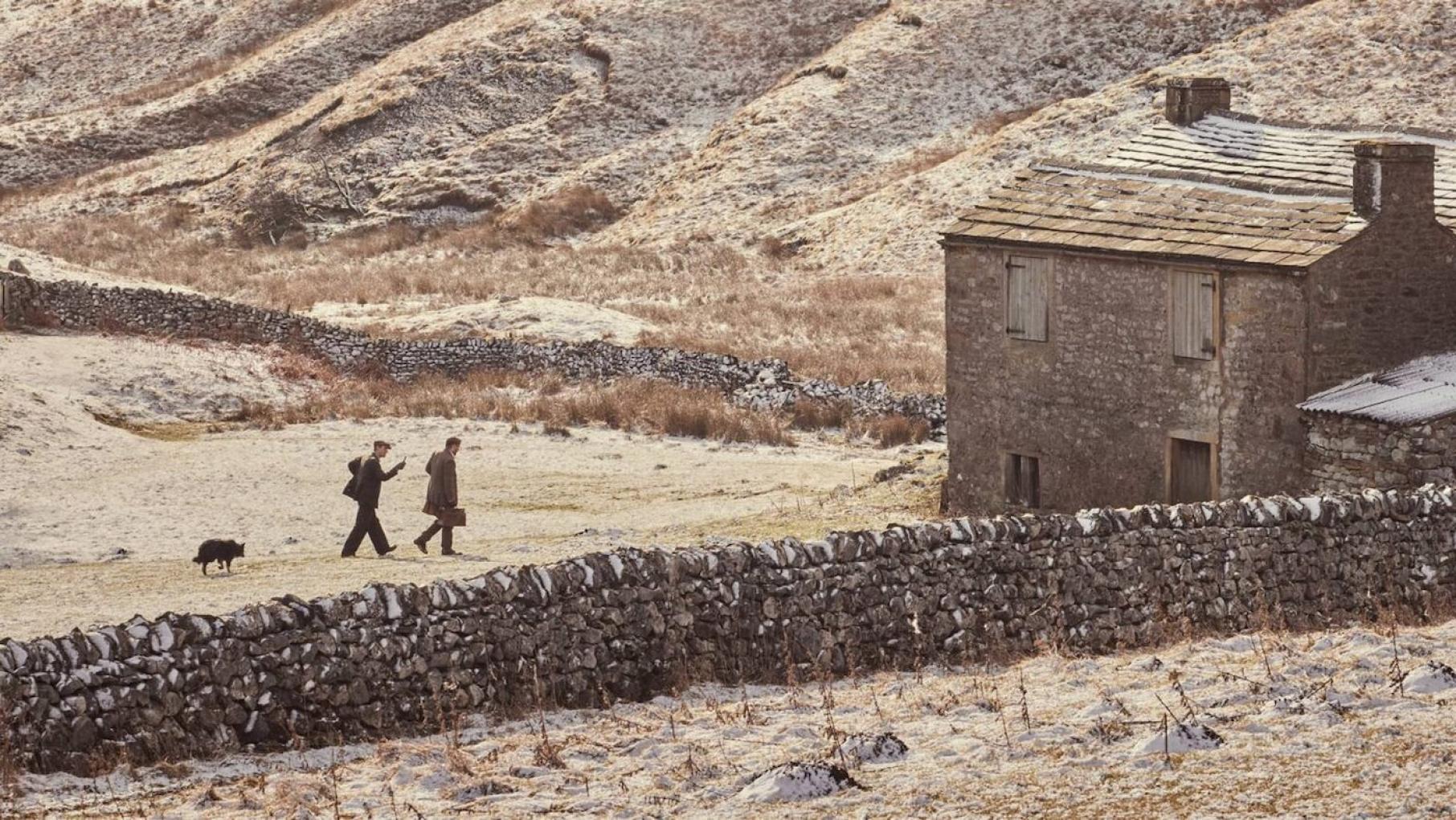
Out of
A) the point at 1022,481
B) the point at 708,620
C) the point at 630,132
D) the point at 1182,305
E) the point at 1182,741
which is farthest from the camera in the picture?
the point at 630,132

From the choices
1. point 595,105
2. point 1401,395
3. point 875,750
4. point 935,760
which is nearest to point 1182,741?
point 935,760

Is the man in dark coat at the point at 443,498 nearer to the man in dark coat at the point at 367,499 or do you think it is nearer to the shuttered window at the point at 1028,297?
the man in dark coat at the point at 367,499

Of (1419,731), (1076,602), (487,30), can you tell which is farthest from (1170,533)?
(487,30)

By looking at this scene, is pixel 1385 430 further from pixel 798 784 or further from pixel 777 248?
pixel 777 248

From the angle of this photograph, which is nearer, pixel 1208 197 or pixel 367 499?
pixel 367 499

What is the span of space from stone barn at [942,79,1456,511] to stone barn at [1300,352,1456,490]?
29 cm

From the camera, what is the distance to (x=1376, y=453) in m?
24.0

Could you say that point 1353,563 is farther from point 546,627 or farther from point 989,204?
point 989,204

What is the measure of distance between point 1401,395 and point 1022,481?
574cm

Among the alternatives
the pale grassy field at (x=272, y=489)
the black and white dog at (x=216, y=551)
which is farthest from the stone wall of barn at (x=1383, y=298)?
the black and white dog at (x=216, y=551)

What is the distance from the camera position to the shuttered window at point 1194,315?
84.2 ft

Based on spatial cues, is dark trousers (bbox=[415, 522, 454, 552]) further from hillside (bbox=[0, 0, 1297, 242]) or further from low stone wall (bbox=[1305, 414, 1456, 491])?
hillside (bbox=[0, 0, 1297, 242])

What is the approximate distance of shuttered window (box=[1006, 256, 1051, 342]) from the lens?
90.8 ft

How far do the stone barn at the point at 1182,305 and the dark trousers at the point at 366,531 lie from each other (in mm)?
8251
